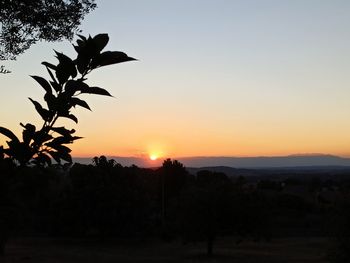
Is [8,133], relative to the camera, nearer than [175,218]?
Yes

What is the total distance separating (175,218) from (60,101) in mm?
39134

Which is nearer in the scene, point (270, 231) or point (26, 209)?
point (26, 209)

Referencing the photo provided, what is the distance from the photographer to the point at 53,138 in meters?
2.45

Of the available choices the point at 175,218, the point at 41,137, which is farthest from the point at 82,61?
the point at 175,218

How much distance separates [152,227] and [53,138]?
54.2 metres

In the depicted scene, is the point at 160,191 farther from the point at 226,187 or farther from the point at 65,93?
the point at 65,93

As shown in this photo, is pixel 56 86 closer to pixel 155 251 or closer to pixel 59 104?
pixel 59 104

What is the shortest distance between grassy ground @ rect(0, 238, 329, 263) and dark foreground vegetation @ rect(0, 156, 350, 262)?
0.35 feet

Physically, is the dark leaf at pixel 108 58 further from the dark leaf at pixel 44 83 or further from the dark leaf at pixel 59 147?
the dark leaf at pixel 59 147

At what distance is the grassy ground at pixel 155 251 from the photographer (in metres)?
36.4

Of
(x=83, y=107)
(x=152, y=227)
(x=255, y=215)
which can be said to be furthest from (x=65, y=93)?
(x=152, y=227)

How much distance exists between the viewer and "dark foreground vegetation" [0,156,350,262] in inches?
1511

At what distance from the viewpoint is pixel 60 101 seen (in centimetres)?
227

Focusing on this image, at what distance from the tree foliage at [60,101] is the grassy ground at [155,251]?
33.2m
